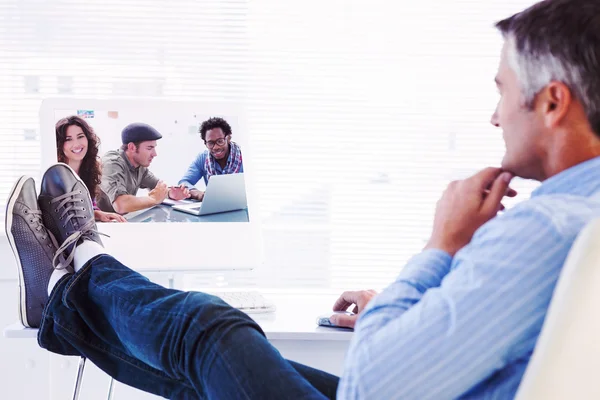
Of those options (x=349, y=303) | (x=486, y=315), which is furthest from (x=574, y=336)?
(x=349, y=303)

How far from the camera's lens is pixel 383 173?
8.31 ft

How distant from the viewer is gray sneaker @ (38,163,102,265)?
1683 millimetres

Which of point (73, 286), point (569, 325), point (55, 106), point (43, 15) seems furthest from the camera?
point (43, 15)

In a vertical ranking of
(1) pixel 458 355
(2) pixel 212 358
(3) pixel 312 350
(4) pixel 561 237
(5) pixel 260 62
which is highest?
(5) pixel 260 62

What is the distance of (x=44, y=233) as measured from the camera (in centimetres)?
165

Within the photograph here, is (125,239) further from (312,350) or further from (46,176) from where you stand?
(312,350)

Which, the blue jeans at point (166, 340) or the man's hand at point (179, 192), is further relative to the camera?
the man's hand at point (179, 192)

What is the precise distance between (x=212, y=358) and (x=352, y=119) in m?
1.50

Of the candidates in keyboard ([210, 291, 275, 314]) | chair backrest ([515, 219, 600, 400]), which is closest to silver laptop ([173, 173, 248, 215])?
keyboard ([210, 291, 275, 314])

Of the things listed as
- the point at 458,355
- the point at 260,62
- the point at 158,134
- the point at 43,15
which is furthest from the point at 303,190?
the point at 458,355

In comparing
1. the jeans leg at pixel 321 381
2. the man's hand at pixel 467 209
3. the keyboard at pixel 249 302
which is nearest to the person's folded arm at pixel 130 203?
the keyboard at pixel 249 302

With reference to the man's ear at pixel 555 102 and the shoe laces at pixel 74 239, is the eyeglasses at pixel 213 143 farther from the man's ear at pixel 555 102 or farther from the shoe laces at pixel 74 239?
the man's ear at pixel 555 102

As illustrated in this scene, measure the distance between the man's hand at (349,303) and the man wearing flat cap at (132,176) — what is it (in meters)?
0.54

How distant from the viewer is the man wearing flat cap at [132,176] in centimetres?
182
